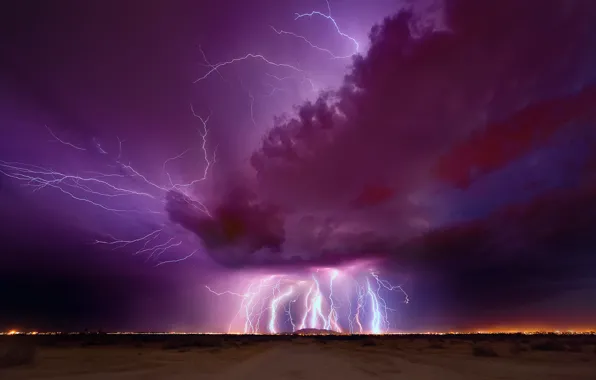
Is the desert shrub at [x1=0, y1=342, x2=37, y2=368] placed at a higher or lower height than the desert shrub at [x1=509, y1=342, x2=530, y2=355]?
lower

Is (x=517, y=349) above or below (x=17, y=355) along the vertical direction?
above

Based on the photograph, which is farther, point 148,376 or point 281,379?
point 148,376

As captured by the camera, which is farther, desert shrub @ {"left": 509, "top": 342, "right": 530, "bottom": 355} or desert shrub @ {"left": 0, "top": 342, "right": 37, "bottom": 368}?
desert shrub @ {"left": 509, "top": 342, "right": 530, "bottom": 355}

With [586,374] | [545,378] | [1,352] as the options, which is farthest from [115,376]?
[586,374]

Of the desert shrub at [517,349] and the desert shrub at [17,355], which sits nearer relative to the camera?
the desert shrub at [17,355]

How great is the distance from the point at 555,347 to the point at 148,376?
70.8ft

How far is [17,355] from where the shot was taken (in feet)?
A: 36.3

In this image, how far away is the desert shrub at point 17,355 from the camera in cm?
1062

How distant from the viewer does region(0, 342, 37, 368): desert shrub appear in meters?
10.6

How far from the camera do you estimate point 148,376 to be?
8.81 m

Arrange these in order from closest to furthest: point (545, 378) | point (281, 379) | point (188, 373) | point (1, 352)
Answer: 1. point (281, 379)
2. point (545, 378)
3. point (188, 373)
4. point (1, 352)

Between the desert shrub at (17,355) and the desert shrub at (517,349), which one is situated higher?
the desert shrub at (517,349)

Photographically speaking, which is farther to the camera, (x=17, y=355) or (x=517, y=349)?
(x=517, y=349)

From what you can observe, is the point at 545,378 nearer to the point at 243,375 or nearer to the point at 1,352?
the point at 243,375
